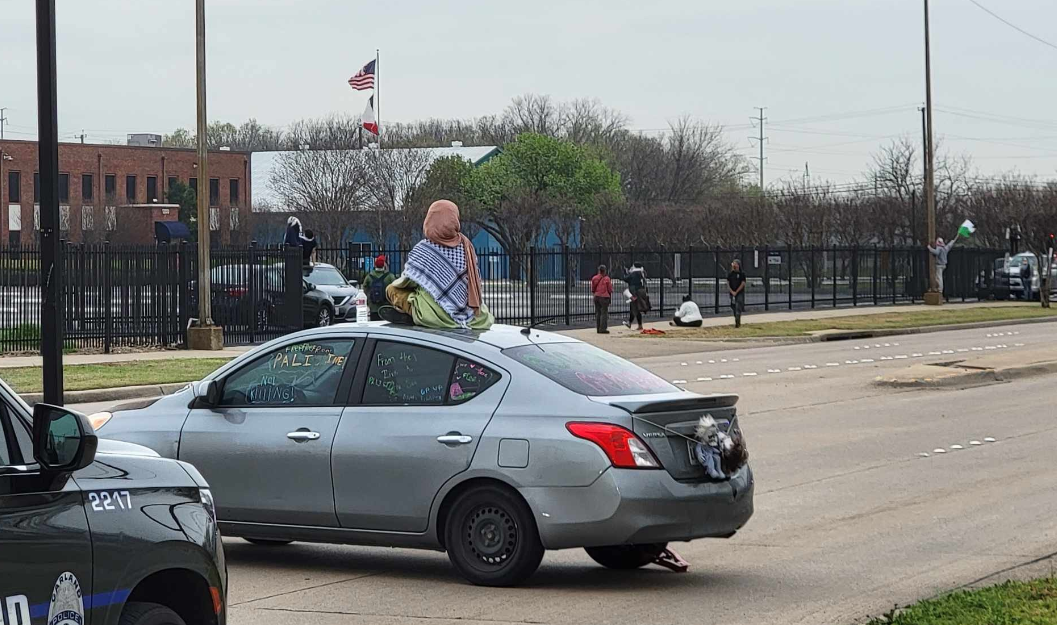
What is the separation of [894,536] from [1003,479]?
324 cm

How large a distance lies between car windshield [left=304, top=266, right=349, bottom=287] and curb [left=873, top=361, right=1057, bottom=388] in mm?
16770

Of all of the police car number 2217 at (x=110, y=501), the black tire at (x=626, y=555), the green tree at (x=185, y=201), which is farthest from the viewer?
the green tree at (x=185, y=201)

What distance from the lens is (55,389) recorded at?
1067 centimetres

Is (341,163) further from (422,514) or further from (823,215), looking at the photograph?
(422,514)

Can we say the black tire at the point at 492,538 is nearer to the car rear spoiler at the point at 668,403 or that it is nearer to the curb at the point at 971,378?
the car rear spoiler at the point at 668,403

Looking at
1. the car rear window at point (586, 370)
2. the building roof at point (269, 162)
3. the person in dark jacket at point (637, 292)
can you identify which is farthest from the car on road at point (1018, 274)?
the car rear window at point (586, 370)

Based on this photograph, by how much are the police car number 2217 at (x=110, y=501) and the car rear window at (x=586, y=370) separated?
4137 mm

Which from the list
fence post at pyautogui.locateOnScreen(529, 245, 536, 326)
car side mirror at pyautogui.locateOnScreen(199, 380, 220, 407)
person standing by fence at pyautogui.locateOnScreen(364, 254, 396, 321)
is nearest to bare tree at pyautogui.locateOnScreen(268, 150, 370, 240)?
fence post at pyautogui.locateOnScreen(529, 245, 536, 326)

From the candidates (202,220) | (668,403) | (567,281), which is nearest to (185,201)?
(567,281)

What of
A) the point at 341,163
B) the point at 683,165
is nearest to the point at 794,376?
the point at 341,163

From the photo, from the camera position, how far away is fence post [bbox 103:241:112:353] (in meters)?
30.0

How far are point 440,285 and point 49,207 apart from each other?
3.14 m

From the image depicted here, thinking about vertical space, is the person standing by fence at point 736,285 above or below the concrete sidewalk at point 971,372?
above

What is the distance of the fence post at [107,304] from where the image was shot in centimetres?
3003
